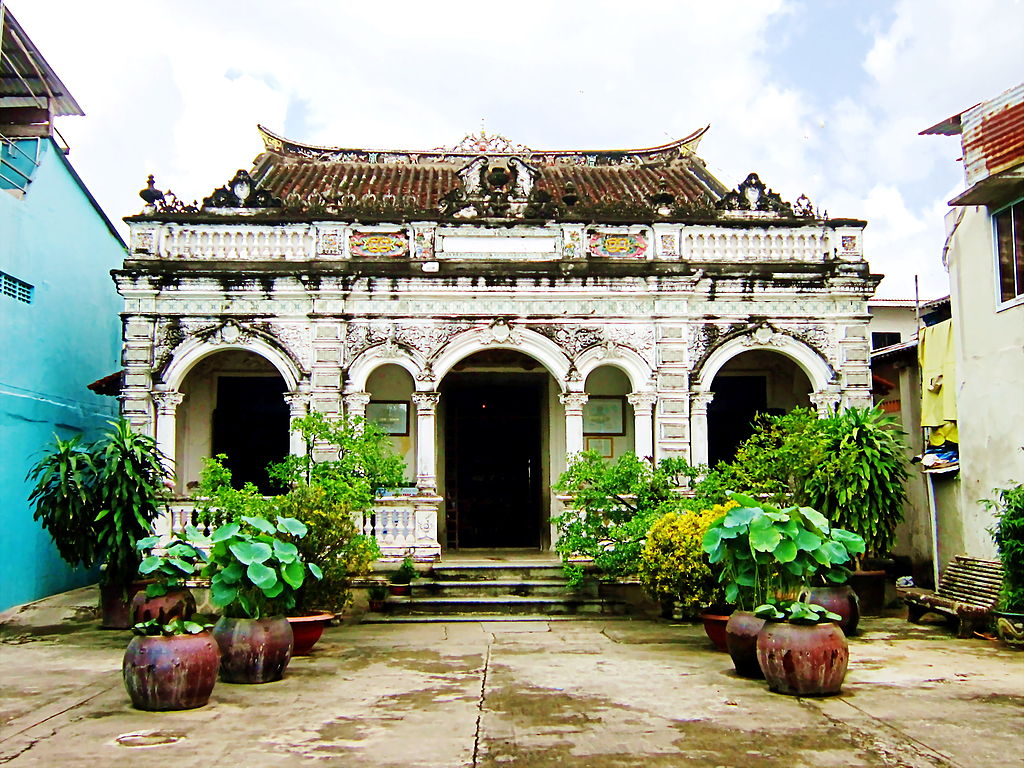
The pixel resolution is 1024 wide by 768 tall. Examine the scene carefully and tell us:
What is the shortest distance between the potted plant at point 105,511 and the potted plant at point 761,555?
6.19 metres

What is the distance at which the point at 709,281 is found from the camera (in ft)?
40.8

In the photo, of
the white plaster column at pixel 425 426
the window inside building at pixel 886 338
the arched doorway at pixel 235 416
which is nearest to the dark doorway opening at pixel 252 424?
the arched doorway at pixel 235 416

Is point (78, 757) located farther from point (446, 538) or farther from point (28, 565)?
point (446, 538)

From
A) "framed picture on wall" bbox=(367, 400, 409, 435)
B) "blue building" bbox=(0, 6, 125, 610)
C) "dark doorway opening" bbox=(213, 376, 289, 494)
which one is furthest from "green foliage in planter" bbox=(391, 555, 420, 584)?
"blue building" bbox=(0, 6, 125, 610)

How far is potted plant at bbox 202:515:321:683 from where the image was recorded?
7098mm

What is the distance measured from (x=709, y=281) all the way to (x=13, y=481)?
8692mm

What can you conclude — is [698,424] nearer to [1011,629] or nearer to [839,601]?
[839,601]

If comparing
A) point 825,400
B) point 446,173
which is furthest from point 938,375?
point 446,173

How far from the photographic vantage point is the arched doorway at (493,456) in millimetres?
14070

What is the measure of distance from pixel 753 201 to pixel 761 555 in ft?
22.1

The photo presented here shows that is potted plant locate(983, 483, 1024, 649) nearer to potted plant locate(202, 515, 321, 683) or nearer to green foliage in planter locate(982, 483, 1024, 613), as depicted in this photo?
green foliage in planter locate(982, 483, 1024, 613)

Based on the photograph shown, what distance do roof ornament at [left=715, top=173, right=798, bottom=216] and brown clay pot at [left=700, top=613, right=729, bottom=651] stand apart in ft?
19.9

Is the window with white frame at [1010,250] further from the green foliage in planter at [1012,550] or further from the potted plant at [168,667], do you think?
the potted plant at [168,667]

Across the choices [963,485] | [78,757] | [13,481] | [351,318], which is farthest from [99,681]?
[963,485]
